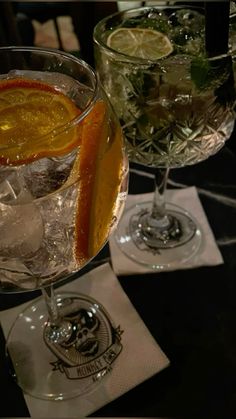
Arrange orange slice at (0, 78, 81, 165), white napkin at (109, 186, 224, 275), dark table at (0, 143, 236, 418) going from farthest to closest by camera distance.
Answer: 1. white napkin at (109, 186, 224, 275)
2. dark table at (0, 143, 236, 418)
3. orange slice at (0, 78, 81, 165)

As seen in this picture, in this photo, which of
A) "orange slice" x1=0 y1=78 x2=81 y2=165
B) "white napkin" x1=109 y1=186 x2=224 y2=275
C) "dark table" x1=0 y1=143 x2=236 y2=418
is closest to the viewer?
"orange slice" x1=0 y1=78 x2=81 y2=165

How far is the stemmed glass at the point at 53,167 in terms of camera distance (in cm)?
39

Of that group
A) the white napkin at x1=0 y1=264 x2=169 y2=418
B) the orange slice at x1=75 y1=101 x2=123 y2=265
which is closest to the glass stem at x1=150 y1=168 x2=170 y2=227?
the white napkin at x1=0 y1=264 x2=169 y2=418

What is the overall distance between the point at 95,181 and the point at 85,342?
262 mm

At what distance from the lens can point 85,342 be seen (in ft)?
1.94

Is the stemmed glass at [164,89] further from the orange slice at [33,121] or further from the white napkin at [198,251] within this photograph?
the orange slice at [33,121]

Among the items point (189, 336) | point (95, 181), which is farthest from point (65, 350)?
point (95, 181)

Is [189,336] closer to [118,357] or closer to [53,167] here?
[118,357]

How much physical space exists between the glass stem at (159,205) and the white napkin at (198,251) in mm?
35

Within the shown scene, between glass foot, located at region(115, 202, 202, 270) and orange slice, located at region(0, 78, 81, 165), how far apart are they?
29cm

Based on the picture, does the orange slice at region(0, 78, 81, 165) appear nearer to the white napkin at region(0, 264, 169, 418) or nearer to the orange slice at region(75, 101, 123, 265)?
the orange slice at region(75, 101, 123, 265)

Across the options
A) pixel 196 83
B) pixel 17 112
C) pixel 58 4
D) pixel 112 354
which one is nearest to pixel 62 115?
pixel 17 112

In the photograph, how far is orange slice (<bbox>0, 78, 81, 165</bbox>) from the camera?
0.37m

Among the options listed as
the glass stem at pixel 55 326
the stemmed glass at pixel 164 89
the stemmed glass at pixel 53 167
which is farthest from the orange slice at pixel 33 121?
the glass stem at pixel 55 326
